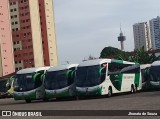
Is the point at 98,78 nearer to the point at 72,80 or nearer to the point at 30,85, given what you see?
the point at 72,80

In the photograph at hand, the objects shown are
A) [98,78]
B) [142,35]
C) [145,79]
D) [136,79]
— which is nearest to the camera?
[98,78]

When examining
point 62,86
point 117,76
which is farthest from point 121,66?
point 62,86

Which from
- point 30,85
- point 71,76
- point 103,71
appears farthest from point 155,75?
point 30,85

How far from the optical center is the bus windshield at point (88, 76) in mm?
28631

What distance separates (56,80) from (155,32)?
506 feet

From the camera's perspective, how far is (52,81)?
29891mm

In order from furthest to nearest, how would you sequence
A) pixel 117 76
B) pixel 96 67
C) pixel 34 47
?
pixel 34 47, pixel 117 76, pixel 96 67

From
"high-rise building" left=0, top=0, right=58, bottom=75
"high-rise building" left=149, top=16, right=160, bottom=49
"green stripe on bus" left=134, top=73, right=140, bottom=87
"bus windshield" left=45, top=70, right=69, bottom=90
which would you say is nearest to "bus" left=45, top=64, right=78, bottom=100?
"bus windshield" left=45, top=70, right=69, bottom=90

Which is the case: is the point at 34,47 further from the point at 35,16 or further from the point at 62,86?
the point at 62,86

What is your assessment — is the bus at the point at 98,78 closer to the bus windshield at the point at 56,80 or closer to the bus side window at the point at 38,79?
the bus windshield at the point at 56,80

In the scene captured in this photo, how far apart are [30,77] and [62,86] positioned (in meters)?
2.74

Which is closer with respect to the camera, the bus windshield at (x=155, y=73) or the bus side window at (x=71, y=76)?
the bus side window at (x=71, y=76)

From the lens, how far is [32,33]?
105 m

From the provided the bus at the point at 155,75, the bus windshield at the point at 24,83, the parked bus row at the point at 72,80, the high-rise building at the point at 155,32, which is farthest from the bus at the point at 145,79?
the high-rise building at the point at 155,32
